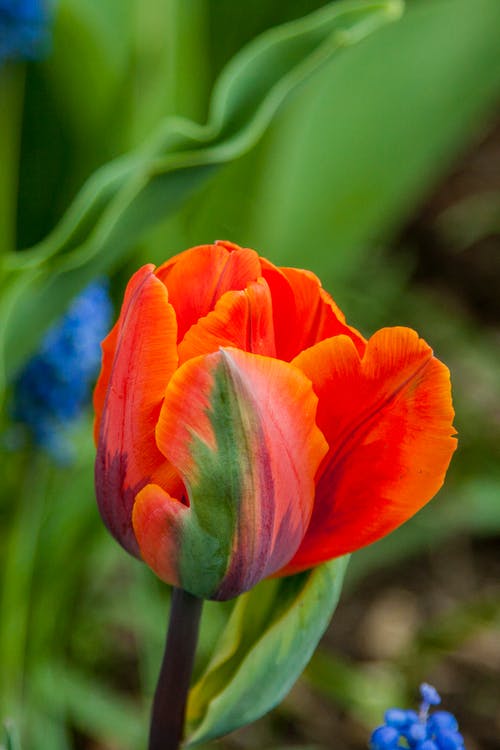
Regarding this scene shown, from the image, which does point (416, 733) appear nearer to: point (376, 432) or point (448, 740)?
point (448, 740)

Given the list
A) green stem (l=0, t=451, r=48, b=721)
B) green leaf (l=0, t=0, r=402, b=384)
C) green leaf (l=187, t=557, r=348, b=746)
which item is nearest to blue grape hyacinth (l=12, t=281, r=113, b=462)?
green stem (l=0, t=451, r=48, b=721)

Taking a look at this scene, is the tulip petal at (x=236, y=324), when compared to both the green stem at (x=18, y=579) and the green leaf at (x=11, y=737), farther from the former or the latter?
the green stem at (x=18, y=579)

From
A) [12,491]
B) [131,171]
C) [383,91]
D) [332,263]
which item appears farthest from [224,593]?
[383,91]

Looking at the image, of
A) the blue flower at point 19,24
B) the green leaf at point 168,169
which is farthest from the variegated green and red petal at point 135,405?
the blue flower at point 19,24

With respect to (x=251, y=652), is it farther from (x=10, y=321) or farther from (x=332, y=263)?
(x=332, y=263)

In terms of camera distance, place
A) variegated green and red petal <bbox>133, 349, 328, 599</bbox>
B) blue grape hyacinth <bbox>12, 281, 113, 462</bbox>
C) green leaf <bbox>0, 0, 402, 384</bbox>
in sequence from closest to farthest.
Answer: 1. variegated green and red petal <bbox>133, 349, 328, 599</bbox>
2. green leaf <bbox>0, 0, 402, 384</bbox>
3. blue grape hyacinth <bbox>12, 281, 113, 462</bbox>

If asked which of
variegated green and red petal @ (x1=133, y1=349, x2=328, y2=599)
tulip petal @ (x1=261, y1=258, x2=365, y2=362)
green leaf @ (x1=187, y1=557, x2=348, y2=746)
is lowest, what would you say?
green leaf @ (x1=187, y1=557, x2=348, y2=746)

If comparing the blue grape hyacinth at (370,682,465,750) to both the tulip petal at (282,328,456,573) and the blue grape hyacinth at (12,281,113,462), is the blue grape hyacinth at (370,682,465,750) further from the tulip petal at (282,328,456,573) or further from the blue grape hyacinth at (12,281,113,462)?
the blue grape hyacinth at (12,281,113,462)
